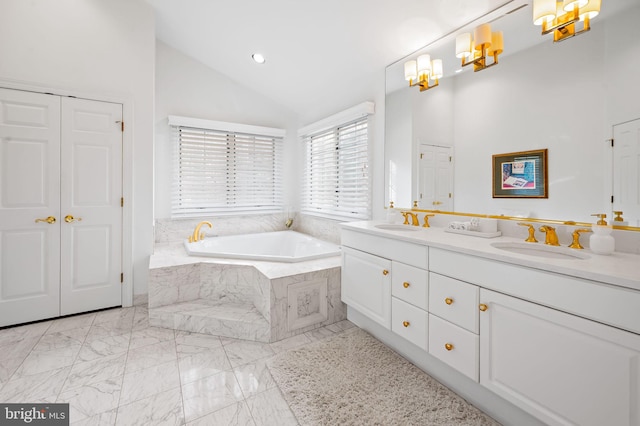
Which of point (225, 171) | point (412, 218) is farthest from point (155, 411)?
point (225, 171)

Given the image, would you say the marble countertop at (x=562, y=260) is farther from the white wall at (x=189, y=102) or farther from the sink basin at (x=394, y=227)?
the white wall at (x=189, y=102)

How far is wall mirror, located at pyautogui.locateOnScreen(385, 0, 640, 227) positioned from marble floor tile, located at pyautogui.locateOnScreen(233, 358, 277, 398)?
5.60 feet

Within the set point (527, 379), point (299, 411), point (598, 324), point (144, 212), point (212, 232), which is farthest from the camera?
point (212, 232)

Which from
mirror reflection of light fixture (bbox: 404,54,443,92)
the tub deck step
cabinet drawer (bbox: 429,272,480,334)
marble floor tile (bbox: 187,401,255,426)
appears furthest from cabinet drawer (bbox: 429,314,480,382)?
mirror reflection of light fixture (bbox: 404,54,443,92)

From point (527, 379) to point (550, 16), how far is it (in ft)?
6.01

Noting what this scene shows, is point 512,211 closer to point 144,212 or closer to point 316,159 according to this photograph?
point 316,159

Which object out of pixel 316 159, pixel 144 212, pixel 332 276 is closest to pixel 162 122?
pixel 144 212

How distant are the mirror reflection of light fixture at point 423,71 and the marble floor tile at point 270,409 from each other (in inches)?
95.1

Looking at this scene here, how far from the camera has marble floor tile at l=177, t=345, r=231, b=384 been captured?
182cm

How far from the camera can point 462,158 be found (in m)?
2.05

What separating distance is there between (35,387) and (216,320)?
106cm

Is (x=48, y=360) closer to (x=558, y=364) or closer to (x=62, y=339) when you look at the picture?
(x=62, y=339)

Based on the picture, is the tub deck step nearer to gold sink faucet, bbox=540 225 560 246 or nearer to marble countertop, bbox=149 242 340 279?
marble countertop, bbox=149 242 340 279

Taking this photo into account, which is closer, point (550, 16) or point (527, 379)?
point (527, 379)
